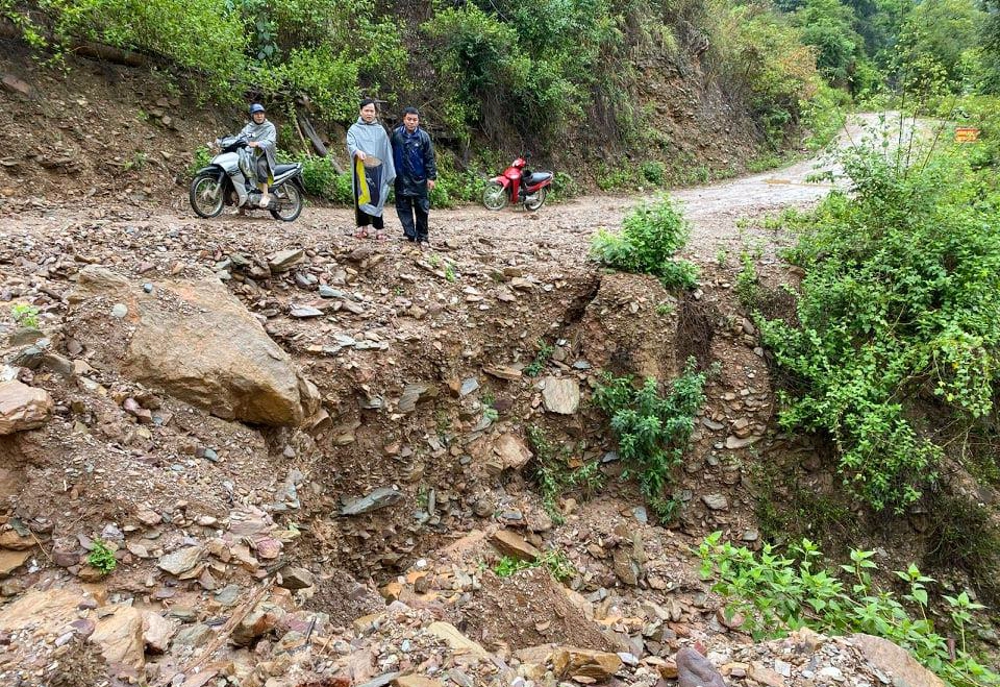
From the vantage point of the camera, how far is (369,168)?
596 cm

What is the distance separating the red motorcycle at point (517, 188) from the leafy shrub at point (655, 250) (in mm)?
4061

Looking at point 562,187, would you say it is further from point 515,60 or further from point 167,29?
point 167,29

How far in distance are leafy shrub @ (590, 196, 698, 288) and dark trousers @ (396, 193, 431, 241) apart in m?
1.93

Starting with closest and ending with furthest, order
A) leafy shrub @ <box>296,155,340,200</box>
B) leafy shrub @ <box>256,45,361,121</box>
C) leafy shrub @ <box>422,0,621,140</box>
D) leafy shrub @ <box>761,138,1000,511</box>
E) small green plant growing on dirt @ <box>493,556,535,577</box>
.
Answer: small green plant growing on dirt @ <box>493,556,535,577</box>
leafy shrub @ <box>761,138,1000,511</box>
leafy shrub @ <box>296,155,340,200</box>
leafy shrub @ <box>256,45,361,121</box>
leafy shrub @ <box>422,0,621,140</box>

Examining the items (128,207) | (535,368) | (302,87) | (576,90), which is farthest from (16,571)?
(576,90)

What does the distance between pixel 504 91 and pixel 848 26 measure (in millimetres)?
24143

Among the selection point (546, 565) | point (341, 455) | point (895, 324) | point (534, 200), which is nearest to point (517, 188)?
point (534, 200)

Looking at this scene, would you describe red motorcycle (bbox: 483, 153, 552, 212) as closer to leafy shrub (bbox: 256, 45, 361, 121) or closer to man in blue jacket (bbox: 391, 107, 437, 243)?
leafy shrub (bbox: 256, 45, 361, 121)

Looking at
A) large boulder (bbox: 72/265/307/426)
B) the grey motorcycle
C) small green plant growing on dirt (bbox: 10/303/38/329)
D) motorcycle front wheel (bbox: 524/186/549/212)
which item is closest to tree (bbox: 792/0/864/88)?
motorcycle front wheel (bbox: 524/186/549/212)

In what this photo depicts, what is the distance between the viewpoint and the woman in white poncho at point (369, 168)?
19.2ft

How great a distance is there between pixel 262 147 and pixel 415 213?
2075 millimetres

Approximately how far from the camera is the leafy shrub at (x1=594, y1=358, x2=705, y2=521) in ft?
18.1

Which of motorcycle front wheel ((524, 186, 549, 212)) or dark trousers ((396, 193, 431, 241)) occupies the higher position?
dark trousers ((396, 193, 431, 241))

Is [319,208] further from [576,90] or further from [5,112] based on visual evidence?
[576,90]
